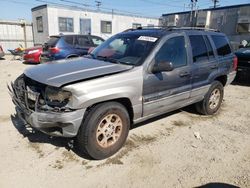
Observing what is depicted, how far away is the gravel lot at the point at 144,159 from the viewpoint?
2.90 m

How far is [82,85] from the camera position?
2.86m

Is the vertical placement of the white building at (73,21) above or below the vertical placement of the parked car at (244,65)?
above

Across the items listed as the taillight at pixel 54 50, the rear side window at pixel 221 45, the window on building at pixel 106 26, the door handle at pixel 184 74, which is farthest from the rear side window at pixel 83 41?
the window on building at pixel 106 26

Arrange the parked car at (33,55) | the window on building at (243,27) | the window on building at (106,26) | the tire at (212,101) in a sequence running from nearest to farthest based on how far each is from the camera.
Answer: the tire at (212,101)
the parked car at (33,55)
the window on building at (243,27)
the window on building at (106,26)

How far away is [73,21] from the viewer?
20.4 meters

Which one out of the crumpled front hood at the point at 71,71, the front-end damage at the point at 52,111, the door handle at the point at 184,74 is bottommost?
the front-end damage at the point at 52,111

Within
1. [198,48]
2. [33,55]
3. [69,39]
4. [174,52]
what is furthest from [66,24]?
[174,52]

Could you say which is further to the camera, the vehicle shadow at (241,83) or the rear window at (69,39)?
the rear window at (69,39)

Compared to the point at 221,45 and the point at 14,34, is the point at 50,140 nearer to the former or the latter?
the point at 221,45

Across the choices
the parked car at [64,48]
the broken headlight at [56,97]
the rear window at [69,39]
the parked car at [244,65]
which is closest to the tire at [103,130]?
the broken headlight at [56,97]

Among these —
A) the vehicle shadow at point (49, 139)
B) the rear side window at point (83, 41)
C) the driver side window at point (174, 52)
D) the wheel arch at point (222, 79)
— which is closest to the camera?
the vehicle shadow at point (49, 139)

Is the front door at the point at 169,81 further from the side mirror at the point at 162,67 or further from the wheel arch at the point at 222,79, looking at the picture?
the wheel arch at the point at 222,79

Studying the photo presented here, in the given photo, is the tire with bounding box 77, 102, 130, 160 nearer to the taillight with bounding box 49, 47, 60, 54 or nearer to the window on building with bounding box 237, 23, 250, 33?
the taillight with bounding box 49, 47, 60, 54

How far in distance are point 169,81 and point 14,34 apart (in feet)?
65.8
